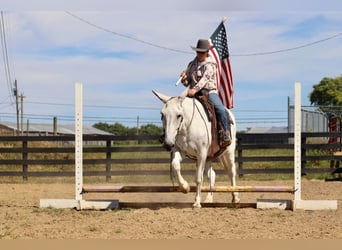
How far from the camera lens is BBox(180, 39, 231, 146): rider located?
6.60 metres

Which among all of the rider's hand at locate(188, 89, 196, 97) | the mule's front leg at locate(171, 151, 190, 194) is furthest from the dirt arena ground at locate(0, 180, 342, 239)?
the rider's hand at locate(188, 89, 196, 97)

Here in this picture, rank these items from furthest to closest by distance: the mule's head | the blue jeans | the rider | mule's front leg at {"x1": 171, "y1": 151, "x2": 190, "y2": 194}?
the blue jeans
the rider
mule's front leg at {"x1": 171, "y1": 151, "x2": 190, "y2": 194}
the mule's head

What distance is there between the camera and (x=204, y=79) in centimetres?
658

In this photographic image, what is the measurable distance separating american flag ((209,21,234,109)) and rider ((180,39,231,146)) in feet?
2.54

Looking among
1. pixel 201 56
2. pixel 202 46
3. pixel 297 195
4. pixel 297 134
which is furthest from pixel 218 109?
pixel 297 195

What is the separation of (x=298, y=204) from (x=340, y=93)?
140ft

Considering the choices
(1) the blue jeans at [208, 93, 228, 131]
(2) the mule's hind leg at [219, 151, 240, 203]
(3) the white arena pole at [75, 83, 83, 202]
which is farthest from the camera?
(2) the mule's hind leg at [219, 151, 240, 203]

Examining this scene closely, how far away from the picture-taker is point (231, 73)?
25.8 ft

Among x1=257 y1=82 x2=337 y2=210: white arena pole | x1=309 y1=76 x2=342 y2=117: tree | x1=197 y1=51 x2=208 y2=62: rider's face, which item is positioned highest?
x1=309 y1=76 x2=342 y2=117: tree

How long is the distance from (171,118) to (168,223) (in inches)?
50.2

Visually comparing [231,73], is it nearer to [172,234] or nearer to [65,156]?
[172,234]

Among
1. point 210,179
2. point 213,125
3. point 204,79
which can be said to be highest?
point 204,79

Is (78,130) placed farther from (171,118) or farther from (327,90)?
(327,90)

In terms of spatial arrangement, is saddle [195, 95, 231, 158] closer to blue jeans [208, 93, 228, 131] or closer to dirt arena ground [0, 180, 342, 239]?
blue jeans [208, 93, 228, 131]
